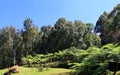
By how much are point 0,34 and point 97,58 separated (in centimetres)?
4445

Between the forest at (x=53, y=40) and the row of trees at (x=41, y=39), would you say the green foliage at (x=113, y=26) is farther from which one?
the row of trees at (x=41, y=39)

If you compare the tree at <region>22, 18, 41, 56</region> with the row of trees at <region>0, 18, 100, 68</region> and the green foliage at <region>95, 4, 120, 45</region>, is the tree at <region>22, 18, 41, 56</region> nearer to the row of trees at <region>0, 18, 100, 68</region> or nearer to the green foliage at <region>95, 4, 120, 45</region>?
the row of trees at <region>0, 18, 100, 68</region>

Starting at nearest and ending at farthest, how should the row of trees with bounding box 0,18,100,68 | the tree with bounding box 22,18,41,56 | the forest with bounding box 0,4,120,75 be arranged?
the forest with bounding box 0,4,120,75 < the row of trees with bounding box 0,18,100,68 < the tree with bounding box 22,18,41,56

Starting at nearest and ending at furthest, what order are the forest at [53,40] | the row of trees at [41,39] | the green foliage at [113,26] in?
the green foliage at [113,26] < the forest at [53,40] < the row of trees at [41,39]

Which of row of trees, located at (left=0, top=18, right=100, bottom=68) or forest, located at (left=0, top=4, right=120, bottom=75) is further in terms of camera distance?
row of trees, located at (left=0, top=18, right=100, bottom=68)

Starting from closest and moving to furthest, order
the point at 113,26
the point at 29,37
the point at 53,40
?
the point at 113,26 < the point at 53,40 < the point at 29,37

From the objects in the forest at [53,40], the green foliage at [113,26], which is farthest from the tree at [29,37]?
the green foliage at [113,26]

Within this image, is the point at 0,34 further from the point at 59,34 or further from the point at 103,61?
the point at 103,61

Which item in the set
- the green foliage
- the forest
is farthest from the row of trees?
the green foliage

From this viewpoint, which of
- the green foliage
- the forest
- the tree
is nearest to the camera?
the green foliage

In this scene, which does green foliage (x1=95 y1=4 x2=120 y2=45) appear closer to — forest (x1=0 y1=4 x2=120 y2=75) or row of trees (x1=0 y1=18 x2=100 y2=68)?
forest (x1=0 y1=4 x2=120 y2=75)

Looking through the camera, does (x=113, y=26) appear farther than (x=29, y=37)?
No

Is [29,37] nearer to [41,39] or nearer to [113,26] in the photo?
[41,39]

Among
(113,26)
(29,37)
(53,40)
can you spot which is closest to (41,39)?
(29,37)
